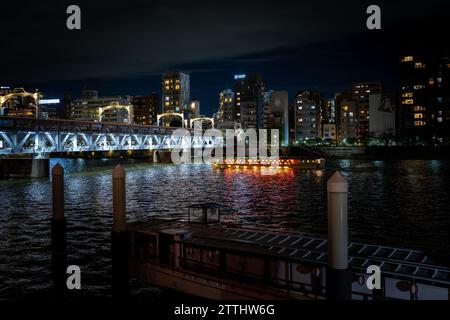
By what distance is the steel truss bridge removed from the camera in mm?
68688

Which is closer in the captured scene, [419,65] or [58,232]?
[58,232]

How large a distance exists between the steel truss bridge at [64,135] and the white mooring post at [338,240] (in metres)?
63.5

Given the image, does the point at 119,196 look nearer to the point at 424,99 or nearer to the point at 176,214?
the point at 176,214

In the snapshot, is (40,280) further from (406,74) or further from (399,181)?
(406,74)

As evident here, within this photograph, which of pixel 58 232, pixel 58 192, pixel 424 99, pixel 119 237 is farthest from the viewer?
pixel 424 99

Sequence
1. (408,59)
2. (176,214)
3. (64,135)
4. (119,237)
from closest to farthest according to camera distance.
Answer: (119,237) → (176,214) → (64,135) → (408,59)

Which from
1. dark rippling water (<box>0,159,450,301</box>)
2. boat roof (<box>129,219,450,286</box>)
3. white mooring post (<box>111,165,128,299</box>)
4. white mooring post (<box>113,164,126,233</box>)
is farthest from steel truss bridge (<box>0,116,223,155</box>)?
white mooring post (<box>113,164,126,233</box>)

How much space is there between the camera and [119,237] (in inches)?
675

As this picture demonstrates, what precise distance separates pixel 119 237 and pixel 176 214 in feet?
71.4

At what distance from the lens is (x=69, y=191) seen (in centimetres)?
5609

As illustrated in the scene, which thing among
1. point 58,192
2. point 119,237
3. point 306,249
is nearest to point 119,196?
point 119,237

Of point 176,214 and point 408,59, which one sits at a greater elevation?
point 408,59
